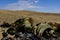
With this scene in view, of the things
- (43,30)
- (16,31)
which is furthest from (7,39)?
(43,30)

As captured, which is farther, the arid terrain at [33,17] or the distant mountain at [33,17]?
the distant mountain at [33,17]

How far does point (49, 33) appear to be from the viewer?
4199mm

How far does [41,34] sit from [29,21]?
590 mm

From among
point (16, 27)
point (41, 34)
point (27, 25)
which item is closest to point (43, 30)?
point (41, 34)

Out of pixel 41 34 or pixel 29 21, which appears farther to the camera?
pixel 29 21

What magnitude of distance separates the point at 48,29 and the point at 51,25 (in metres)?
0.23

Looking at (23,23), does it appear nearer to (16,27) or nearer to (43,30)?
(16,27)

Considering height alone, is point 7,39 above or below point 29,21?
below

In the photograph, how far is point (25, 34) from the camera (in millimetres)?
4363

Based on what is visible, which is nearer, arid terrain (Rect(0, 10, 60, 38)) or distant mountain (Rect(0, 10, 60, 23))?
arid terrain (Rect(0, 10, 60, 38))

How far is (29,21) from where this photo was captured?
4.64m

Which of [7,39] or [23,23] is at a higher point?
[23,23]

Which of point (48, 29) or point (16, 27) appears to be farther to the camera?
point (16, 27)

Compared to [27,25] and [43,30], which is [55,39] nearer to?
[43,30]
